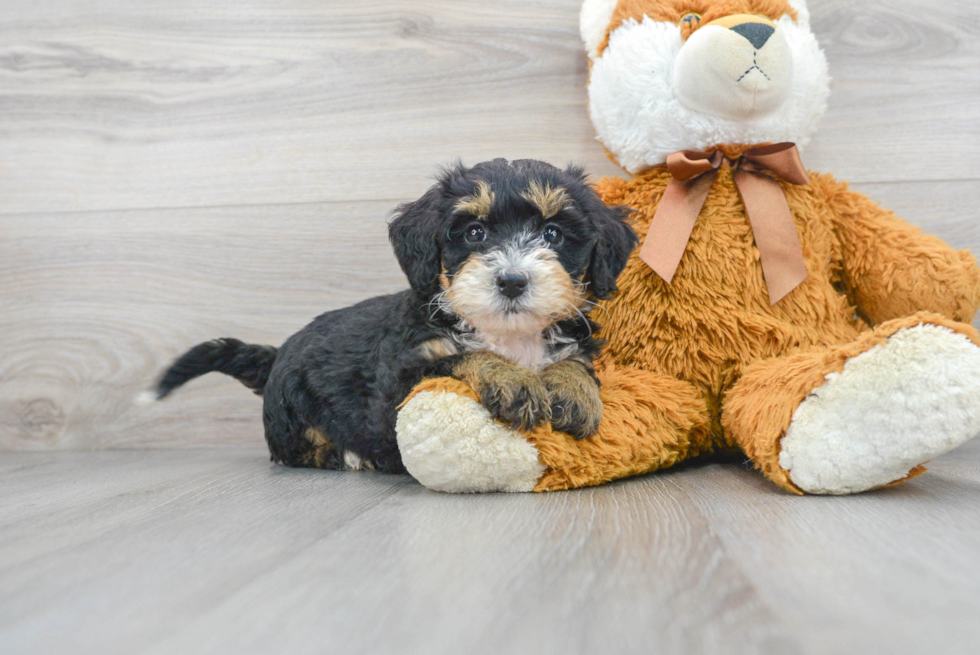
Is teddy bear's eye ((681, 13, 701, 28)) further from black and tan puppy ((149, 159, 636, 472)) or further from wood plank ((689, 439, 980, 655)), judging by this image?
wood plank ((689, 439, 980, 655))

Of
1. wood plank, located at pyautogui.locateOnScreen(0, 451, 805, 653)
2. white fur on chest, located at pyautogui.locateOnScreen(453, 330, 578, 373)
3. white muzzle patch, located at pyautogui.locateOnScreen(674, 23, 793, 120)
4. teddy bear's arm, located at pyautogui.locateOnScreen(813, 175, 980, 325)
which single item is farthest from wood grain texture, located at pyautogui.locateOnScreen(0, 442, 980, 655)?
white muzzle patch, located at pyautogui.locateOnScreen(674, 23, 793, 120)

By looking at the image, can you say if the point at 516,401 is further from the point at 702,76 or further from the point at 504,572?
the point at 702,76

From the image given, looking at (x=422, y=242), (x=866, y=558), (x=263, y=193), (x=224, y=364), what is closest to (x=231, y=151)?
(x=263, y=193)

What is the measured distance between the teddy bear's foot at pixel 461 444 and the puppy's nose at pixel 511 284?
7.5 inches

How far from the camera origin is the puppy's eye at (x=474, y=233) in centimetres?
140

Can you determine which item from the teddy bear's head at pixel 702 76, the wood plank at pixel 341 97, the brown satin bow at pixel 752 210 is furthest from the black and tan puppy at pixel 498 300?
the wood plank at pixel 341 97

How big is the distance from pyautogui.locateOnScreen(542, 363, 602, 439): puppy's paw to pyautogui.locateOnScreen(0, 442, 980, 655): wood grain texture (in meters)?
0.12

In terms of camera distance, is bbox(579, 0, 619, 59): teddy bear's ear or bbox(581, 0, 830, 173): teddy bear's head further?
bbox(579, 0, 619, 59): teddy bear's ear

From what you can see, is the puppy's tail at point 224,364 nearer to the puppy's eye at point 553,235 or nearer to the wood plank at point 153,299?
the wood plank at point 153,299

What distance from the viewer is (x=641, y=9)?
1.69 m

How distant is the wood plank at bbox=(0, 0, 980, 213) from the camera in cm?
204

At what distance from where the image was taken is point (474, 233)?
141cm

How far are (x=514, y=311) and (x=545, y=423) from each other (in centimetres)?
21

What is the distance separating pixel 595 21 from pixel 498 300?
88 centimetres
